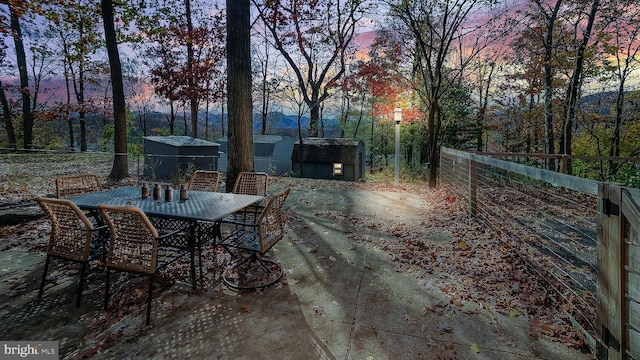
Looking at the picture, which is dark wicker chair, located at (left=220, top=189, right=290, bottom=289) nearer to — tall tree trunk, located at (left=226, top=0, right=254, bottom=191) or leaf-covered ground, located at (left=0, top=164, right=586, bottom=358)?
leaf-covered ground, located at (left=0, top=164, right=586, bottom=358)

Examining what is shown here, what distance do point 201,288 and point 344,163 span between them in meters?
17.7

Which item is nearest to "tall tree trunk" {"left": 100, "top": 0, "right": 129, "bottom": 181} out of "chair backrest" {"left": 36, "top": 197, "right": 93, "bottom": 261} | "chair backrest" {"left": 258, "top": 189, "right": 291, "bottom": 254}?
"chair backrest" {"left": 36, "top": 197, "right": 93, "bottom": 261}

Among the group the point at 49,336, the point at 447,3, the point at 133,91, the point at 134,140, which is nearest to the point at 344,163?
the point at 447,3

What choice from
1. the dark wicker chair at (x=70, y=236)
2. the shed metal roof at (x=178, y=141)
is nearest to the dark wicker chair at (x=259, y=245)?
the dark wicker chair at (x=70, y=236)

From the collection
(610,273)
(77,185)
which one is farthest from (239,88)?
(610,273)

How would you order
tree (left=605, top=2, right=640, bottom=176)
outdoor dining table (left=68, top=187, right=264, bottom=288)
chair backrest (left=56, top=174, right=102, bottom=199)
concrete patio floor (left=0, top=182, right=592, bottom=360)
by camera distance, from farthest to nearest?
1. tree (left=605, top=2, right=640, bottom=176)
2. chair backrest (left=56, top=174, right=102, bottom=199)
3. outdoor dining table (left=68, top=187, right=264, bottom=288)
4. concrete patio floor (left=0, top=182, right=592, bottom=360)

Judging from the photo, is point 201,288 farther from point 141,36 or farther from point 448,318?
point 141,36

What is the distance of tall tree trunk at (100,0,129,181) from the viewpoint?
388 inches

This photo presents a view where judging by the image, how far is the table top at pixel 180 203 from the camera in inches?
120

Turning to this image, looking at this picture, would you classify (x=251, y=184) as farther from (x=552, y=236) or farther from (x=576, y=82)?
(x=576, y=82)

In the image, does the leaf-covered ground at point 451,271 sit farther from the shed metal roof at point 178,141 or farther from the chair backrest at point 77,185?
the shed metal roof at point 178,141

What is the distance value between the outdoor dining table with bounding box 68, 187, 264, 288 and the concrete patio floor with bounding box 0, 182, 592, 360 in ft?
2.16

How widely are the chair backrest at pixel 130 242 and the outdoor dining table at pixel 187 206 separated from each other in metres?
0.38

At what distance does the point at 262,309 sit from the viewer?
282 cm
